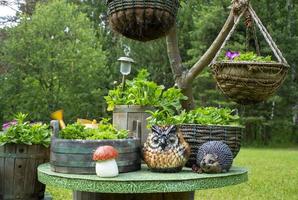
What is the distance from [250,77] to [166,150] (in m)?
0.62

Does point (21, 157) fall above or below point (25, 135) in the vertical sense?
below

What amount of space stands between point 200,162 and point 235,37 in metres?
16.7

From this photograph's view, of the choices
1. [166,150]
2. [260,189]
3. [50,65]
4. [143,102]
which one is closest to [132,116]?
[143,102]

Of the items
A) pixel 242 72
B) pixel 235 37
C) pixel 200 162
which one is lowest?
pixel 200 162

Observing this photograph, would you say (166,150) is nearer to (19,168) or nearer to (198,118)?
(198,118)

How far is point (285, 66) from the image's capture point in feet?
8.02

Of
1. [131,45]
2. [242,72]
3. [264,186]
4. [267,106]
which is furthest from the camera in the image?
[131,45]

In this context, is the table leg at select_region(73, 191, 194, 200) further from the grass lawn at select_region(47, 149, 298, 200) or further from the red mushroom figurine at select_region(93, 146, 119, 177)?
the grass lawn at select_region(47, 149, 298, 200)

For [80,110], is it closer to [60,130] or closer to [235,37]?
[235,37]

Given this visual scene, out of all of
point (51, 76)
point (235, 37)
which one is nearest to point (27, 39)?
point (51, 76)

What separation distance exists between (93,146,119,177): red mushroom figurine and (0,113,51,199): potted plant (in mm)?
770

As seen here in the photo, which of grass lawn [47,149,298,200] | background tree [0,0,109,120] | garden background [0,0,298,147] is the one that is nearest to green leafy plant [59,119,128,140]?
grass lawn [47,149,298,200]

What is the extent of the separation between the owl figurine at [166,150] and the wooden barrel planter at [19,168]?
30.2 inches

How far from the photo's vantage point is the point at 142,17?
2.18m
